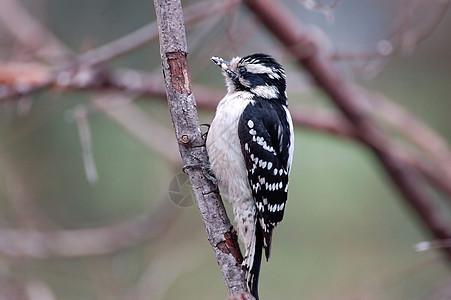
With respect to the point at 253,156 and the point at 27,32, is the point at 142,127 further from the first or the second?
the point at 253,156

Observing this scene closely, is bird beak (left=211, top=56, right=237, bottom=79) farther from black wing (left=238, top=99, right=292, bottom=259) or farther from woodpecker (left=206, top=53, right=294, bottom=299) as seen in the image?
black wing (left=238, top=99, right=292, bottom=259)

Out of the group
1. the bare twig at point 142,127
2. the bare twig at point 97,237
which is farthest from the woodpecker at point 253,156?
the bare twig at point 97,237

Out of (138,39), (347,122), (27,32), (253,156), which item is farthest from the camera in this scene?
(27,32)

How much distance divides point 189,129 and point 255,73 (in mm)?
741

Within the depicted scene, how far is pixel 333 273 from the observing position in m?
5.59

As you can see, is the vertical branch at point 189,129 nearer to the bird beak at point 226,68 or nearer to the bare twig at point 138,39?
the bird beak at point 226,68

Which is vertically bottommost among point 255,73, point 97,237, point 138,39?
point 255,73

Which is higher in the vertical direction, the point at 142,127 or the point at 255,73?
the point at 142,127

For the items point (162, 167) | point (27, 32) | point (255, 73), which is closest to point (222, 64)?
point (255, 73)

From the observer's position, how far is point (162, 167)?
219 inches

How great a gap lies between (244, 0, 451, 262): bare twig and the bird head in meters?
1.20

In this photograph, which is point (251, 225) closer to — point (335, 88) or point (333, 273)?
point (335, 88)

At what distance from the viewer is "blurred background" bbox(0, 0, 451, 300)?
13.3 feet

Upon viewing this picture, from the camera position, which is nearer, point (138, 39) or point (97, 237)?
point (138, 39)
